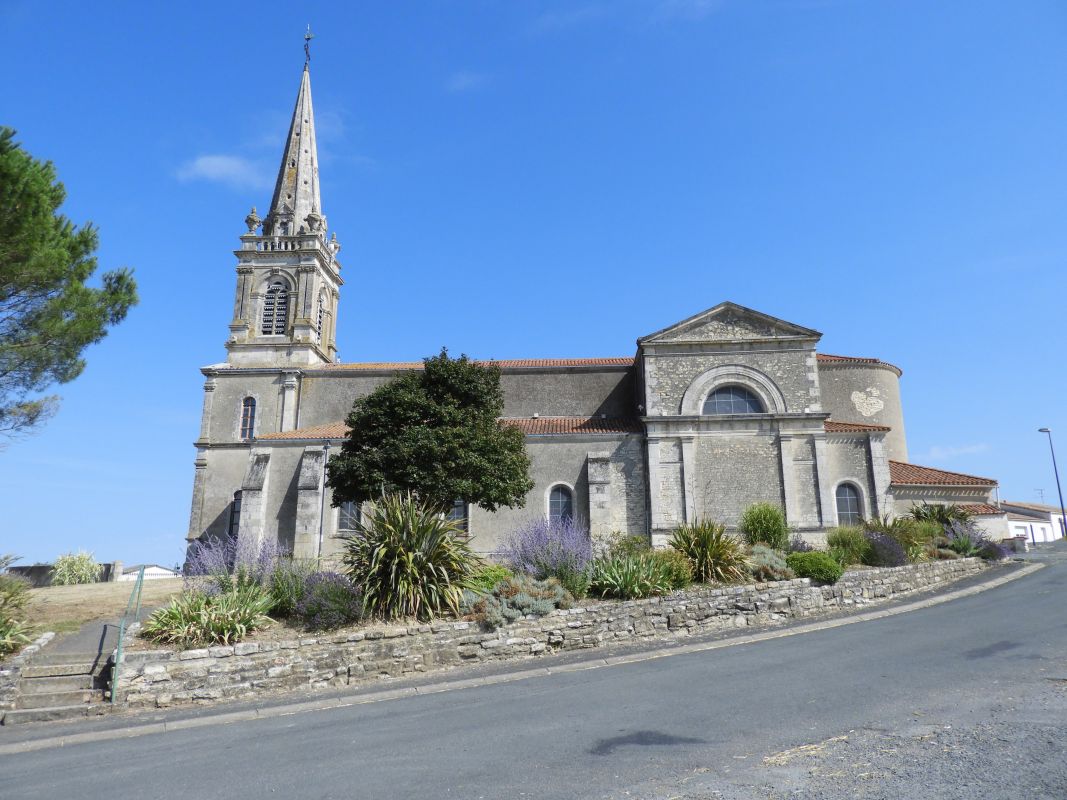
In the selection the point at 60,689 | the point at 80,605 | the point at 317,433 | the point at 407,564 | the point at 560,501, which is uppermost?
the point at 317,433

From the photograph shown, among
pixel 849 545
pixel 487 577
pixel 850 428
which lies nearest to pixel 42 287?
pixel 487 577

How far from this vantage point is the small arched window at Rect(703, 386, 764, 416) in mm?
26453

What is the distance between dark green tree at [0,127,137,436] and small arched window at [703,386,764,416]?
1982 centimetres

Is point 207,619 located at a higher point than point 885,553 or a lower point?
lower

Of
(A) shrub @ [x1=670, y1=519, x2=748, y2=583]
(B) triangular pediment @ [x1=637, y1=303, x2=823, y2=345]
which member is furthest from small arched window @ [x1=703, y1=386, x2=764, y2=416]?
(A) shrub @ [x1=670, y1=519, x2=748, y2=583]

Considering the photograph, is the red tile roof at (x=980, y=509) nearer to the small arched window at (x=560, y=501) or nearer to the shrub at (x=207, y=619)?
the small arched window at (x=560, y=501)

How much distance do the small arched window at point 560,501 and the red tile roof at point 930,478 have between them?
1264cm

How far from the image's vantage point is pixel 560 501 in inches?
1011

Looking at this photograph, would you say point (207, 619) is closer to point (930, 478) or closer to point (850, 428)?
point (850, 428)

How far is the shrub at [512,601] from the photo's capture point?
1288 centimetres

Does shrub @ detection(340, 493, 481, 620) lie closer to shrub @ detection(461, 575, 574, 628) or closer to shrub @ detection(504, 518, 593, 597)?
shrub @ detection(461, 575, 574, 628)

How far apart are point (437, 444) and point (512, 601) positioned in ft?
21.7

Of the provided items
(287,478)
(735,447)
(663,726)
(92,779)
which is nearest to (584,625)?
(663,726)

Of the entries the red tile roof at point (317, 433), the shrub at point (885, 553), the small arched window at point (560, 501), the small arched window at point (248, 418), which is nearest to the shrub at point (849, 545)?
the shrub at point (885, 553)
